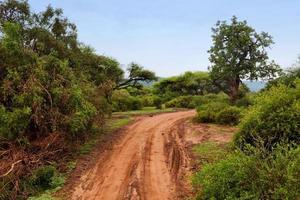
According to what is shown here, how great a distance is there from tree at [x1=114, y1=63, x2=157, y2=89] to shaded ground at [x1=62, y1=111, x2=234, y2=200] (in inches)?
578

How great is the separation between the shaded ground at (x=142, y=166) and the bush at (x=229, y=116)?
2.05 metres

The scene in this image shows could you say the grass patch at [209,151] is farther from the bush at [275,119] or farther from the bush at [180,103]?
the bush at [180,103]

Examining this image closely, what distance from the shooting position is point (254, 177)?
10.5m

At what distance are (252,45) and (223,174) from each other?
84.5 feet

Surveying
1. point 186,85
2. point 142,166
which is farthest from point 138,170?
point 186,85

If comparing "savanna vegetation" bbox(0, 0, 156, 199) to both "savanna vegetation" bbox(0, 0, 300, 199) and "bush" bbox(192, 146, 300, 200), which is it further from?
"bush" bbox(192, 146, 300, 200)

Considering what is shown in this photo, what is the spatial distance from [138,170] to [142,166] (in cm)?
50

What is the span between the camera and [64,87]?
18328 mm

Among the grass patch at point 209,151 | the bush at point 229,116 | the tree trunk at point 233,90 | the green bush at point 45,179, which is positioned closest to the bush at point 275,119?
the grass patch at point 209,151

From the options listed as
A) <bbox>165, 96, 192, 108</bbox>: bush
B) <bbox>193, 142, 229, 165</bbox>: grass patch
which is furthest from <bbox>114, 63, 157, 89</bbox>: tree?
<bbox>193, 142, 229, 165</bbox>: grass patch

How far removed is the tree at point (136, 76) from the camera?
3766 cm

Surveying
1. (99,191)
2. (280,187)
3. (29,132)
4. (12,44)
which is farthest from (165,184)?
(12,44)

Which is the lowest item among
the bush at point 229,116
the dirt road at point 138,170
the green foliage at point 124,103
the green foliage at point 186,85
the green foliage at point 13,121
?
the dirt road at point 138,170

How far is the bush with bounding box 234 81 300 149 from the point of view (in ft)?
48.7
